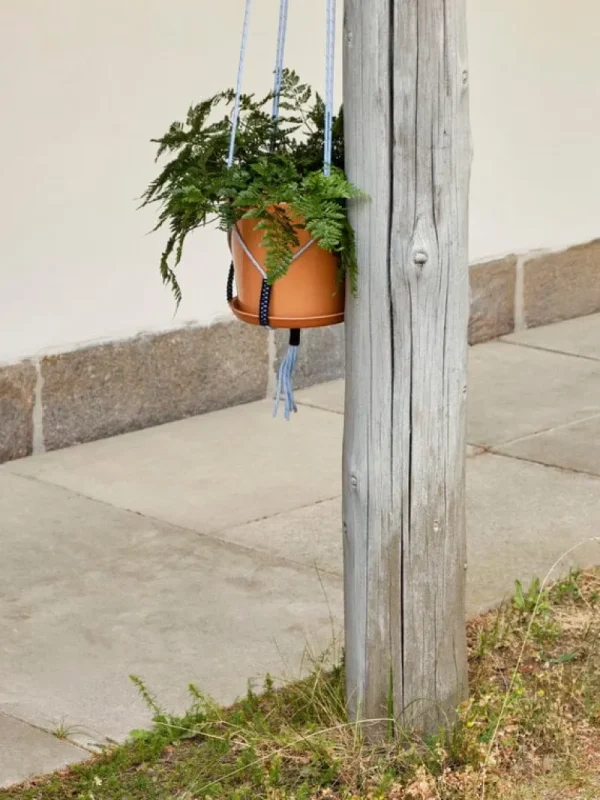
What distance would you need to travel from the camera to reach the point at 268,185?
3342mm

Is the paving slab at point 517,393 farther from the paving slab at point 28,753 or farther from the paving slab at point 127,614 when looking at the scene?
the paving slab at point 28,753

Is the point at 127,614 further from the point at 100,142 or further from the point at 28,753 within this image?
the point at 100,142

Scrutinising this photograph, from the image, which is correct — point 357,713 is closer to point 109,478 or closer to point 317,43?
point 109,478

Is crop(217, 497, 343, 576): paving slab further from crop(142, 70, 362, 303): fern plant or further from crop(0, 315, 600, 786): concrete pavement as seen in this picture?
crop(142, 70, 362, 303): fern plant

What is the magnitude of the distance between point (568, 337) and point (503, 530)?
281 centimetres

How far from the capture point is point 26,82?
18.5 feet

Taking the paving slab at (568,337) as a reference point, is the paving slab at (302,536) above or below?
below

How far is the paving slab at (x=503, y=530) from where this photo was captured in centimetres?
481

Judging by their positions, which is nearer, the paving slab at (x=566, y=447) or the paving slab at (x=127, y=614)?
the paving slab at (x=127, y=614)

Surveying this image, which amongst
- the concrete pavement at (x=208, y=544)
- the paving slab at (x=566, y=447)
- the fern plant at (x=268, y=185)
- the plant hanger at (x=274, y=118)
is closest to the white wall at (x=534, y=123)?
the concrete pavement at (x=208, y=544)

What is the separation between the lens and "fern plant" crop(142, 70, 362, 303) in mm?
3270

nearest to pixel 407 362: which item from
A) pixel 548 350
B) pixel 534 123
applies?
pixel 548 350

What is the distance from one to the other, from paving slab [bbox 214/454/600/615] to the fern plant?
5.12ft

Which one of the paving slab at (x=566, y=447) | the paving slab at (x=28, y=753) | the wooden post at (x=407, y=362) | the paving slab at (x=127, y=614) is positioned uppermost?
the wooden post at (x=407, y=362)
